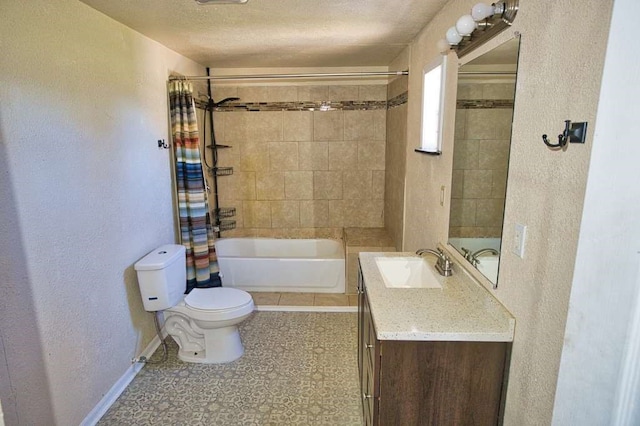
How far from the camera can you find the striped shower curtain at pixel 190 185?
2959mm

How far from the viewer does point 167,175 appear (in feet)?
9.80

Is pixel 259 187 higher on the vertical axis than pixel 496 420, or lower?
higher

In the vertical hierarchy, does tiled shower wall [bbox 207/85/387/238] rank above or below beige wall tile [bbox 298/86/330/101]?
below

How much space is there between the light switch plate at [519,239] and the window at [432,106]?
3.01ft

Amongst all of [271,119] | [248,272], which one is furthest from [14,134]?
[271,119]

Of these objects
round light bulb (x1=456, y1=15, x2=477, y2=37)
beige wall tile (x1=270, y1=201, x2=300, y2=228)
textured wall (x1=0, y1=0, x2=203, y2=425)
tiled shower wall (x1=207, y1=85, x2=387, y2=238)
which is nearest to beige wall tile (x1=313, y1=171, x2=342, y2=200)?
tiled shower wall (x1=207, y1=85, x2=387, y2=238)

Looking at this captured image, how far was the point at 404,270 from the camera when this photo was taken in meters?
2.09

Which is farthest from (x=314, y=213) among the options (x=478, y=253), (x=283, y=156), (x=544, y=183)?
(x=544, y=183)

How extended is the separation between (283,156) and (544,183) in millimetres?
3402

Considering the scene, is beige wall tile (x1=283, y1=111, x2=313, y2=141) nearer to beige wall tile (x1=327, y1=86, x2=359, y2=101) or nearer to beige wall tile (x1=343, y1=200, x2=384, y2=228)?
beige wall tile (x1=327, y1=86, x2=359, y2=101)

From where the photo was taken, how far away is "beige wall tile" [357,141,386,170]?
167 inches

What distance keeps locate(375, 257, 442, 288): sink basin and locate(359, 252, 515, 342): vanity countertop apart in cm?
24

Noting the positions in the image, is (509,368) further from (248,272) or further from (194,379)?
(248,272)

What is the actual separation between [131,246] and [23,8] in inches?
54.8
